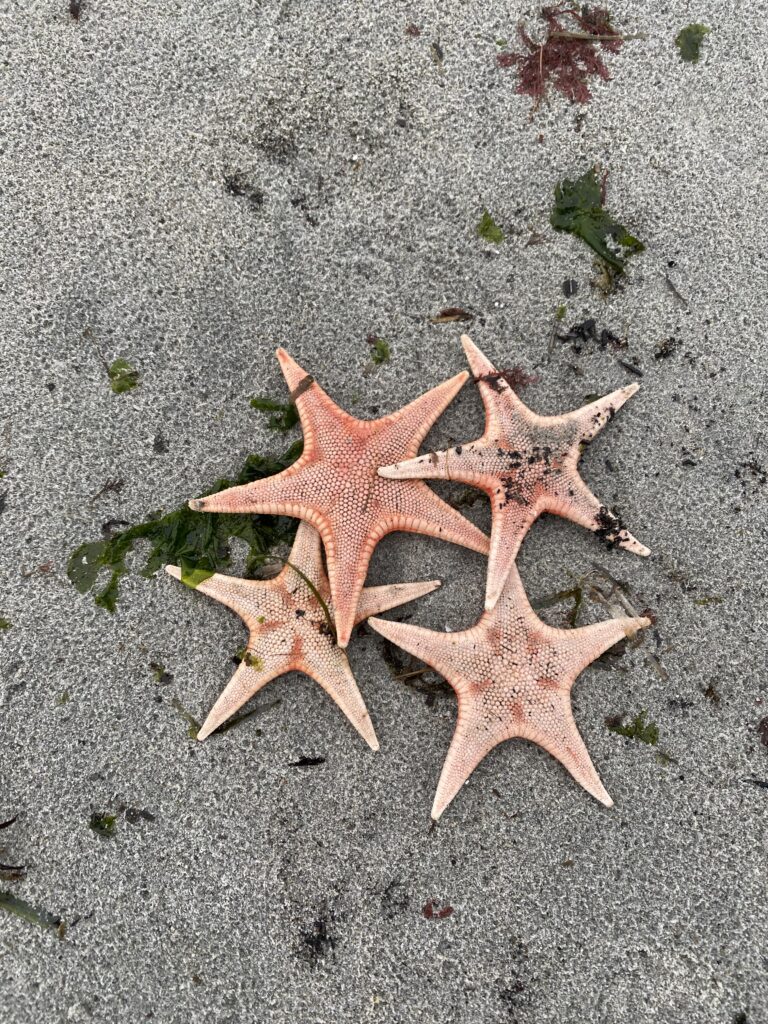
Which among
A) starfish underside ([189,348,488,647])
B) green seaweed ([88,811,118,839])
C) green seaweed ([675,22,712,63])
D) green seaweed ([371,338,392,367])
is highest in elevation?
green seaweed ([675,22,712,63])

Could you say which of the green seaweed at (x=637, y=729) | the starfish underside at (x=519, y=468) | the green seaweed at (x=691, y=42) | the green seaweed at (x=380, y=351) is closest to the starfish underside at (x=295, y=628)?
the starfish underside at (x=519, y=468)

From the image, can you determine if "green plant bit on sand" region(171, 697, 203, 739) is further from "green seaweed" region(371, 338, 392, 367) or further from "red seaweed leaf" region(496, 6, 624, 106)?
A: "red seaweed leaf" region(496, 6, 624, 106)

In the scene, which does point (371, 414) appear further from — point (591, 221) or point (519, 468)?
point (591, 221)

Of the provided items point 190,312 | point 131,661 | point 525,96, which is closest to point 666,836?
point 131,661

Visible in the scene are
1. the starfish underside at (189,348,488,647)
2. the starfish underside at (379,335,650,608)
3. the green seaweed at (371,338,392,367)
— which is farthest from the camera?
the green seaweed at (371,338,392,367)

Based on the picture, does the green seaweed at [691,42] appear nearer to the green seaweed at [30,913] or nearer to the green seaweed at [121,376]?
the green seaweed at [121,376]

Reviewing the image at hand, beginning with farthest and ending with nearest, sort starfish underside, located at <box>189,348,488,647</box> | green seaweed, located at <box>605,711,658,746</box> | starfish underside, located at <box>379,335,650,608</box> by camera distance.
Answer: green seaweed, located at <box>605,711,658,746</box> → starfish underside, located at <box>379,335,650,608</box> → starfish underside, located at <box>189,348,488,647</box>

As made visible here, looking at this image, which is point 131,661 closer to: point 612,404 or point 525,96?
point 612,404

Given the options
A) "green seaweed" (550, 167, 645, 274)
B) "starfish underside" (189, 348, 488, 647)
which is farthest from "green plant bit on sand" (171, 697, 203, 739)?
"green seaweed" (550, 167, 645, 274)

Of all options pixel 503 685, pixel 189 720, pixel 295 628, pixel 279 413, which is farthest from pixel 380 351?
pixel 189 720
